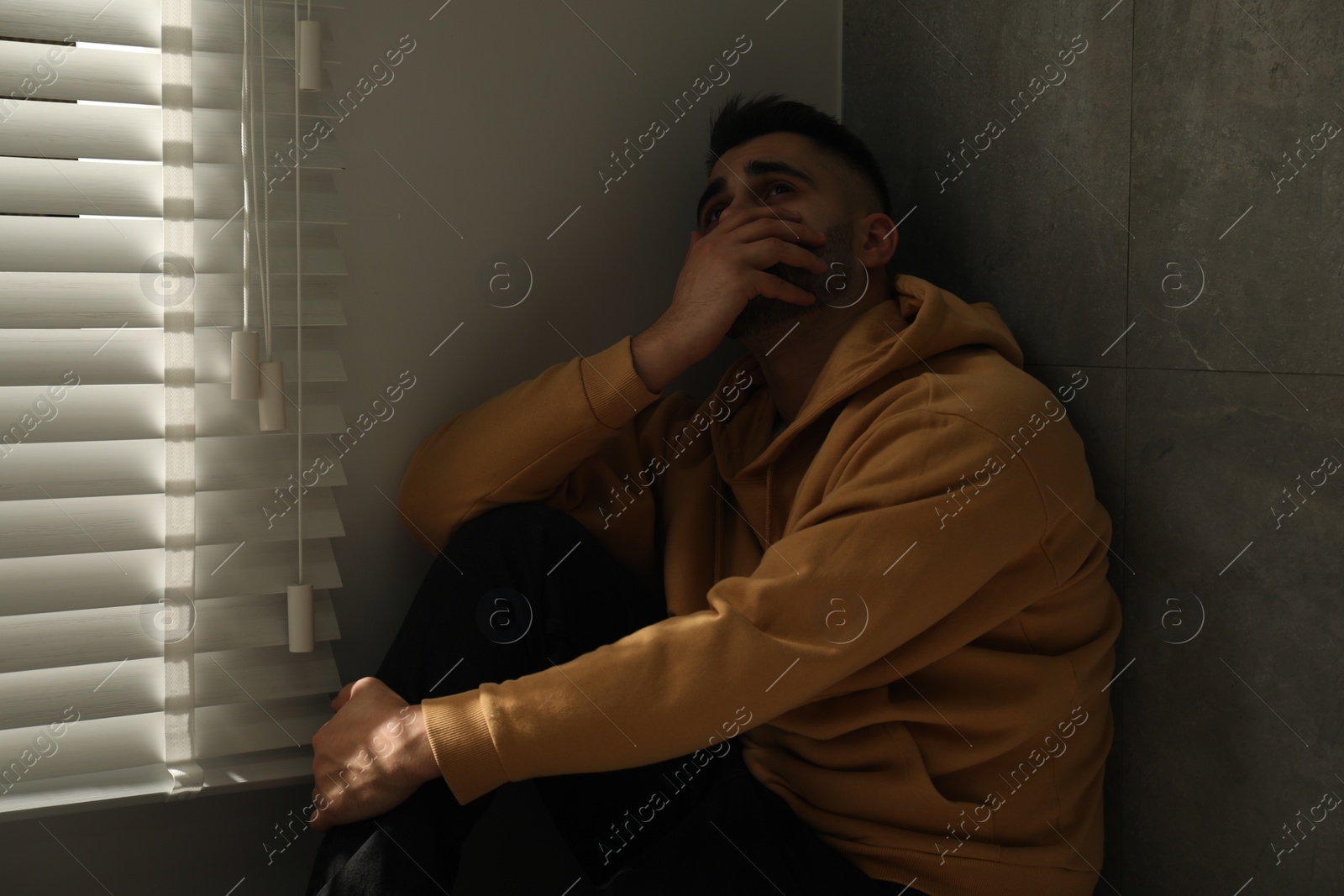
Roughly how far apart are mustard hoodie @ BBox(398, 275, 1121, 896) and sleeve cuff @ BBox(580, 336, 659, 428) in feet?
0.56

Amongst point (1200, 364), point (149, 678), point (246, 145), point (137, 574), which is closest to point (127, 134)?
point (246, 145)

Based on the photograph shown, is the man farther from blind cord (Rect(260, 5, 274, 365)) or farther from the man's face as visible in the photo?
blind cord (Rect(260, 5, 274, 365))

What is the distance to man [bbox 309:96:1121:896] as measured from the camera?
0.84m

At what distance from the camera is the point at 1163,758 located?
92 cm

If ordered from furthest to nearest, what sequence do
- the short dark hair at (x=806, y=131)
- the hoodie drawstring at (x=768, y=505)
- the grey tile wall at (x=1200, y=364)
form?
the short dark hair at (x=806, y=131)
the hoodie drawstring at (x=768, y=505)
the grey tile wall at (x=1200, y=364)

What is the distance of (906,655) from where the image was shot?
2.92ft

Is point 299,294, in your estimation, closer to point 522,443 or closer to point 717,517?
point 522,443

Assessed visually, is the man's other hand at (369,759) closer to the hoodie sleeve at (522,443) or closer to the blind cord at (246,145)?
the hoodie sleeve at (522,443)

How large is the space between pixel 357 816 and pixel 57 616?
392 mm

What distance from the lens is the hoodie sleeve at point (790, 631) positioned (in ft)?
2.71

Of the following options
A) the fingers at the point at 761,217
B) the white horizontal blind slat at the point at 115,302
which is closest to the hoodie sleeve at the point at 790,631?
the fingers at the point at 761,217

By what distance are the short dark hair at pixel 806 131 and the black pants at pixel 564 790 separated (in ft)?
1.74

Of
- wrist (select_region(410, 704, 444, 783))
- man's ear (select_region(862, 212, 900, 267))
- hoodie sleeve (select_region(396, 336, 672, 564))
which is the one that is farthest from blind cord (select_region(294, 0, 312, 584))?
man's ear (select_region(862, 212, 900, 267))

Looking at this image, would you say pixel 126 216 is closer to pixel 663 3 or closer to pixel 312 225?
pixel 312 225
